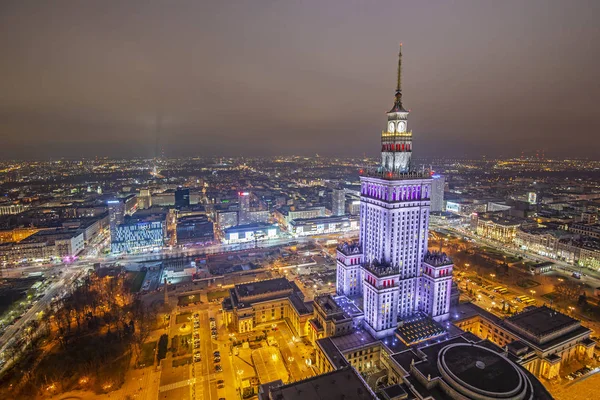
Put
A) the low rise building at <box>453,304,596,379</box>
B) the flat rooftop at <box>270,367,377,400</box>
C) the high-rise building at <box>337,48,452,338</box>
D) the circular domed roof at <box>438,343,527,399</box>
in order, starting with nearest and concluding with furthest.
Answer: the flat rooftop at <box>270,367,377,400</box>
the circular domed roof at <box>438,343,527,399</box>
the low rise building at <box>453,304,596,379</box>
the high-rise building at <box>337,48,452,338</box>

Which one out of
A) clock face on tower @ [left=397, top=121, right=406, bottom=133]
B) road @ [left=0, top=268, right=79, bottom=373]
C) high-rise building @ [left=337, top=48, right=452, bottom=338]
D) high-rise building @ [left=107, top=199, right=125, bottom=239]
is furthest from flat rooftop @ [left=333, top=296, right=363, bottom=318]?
high-rise building @ [left=107, top=199, right=125, bottom=239]

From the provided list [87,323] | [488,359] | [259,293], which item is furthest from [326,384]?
[87,323]

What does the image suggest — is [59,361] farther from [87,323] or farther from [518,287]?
[518,287]

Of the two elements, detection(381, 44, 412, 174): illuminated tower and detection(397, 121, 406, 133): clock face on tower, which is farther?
detection(397, 121, 406, 133): clock face on tower

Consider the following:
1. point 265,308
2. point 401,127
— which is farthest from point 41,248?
point 401,127

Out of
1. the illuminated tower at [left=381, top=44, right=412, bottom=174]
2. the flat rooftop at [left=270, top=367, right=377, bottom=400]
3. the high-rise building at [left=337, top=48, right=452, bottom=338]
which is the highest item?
the illuminated tower at [left=381, top=44, right=412, bottom=174]

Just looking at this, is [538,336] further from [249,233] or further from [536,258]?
[249,233]

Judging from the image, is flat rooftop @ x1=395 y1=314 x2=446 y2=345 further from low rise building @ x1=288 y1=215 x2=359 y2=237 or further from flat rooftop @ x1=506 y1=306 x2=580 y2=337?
low rise building @ x1=288 y1=215 x2=359 y2=237

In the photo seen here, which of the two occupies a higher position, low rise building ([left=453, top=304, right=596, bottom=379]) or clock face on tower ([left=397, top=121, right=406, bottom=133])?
clock face on tower ([left=397, top=121, right=406, bottom=133])
